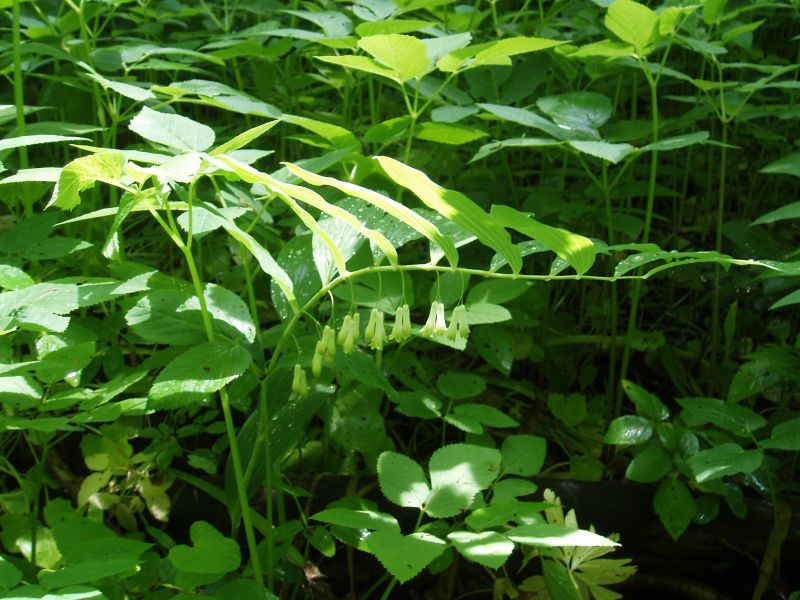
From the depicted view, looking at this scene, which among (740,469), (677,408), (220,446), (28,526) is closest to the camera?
(740,469)

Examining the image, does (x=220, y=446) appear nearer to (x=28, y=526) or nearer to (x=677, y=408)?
(x=28, y=526)

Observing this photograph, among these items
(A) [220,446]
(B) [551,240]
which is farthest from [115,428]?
(B) [551,240]

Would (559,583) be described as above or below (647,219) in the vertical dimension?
below

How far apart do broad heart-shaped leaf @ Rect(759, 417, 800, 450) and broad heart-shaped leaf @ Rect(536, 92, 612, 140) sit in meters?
0.66

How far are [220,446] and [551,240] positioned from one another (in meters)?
0.87

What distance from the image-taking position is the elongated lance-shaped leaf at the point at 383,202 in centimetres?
A: 82

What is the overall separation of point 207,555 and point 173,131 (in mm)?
571

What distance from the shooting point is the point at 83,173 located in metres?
0.91

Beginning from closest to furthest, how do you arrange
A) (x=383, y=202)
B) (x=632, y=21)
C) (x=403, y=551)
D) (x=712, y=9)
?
1. (x=383, y=202)
2. (x=403, y=551)
3. (x=632, y=21)
4. (x=712, y=9)

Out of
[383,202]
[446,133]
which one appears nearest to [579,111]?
[446,133]

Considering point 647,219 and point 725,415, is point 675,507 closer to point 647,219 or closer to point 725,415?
point 725,415

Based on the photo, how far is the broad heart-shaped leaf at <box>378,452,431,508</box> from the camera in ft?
3.72

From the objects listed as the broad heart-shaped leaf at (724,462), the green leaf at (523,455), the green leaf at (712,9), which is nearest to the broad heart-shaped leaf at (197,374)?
the green leaf at (523,455)

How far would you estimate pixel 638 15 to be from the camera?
5.18 ft
